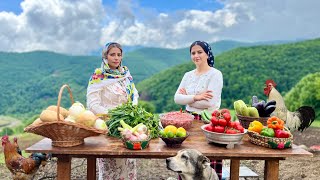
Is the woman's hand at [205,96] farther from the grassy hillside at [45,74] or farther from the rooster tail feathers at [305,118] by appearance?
the grassy hillside at [45,74]

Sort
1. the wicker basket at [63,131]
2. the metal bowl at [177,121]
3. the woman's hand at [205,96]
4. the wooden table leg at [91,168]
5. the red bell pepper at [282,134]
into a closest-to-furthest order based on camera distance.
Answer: the wicker basket at [63,131] → the red bell pepper at [282,134] → the metal bowl at [177,121] → the woman's hand at [205,96] → the wooden table leg at [91,168]

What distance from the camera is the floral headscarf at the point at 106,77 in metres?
4.64

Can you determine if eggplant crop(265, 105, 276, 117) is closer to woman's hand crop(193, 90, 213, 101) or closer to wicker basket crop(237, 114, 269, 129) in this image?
wicker basket crop(237, 114, 269, 129)

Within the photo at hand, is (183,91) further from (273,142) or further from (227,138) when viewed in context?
(273,142)

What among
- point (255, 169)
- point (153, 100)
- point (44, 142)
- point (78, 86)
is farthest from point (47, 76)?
point (44, 142)

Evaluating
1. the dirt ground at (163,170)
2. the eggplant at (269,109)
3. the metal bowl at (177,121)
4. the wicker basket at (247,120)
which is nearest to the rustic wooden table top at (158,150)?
the metal bowl at (177,121)

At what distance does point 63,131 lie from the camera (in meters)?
3.33

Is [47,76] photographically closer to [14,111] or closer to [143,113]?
[14,111]

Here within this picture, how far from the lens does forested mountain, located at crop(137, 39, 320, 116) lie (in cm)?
2020

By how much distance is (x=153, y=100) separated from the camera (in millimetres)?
20766

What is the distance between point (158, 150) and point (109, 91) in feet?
5.05

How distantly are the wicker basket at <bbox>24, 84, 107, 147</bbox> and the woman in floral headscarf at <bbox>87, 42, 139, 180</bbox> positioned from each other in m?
1.12

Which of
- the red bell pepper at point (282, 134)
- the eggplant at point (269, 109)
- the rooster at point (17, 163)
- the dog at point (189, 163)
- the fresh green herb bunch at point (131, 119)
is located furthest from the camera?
the rooster at point (17, 163)

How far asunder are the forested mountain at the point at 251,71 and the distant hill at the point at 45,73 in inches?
251
